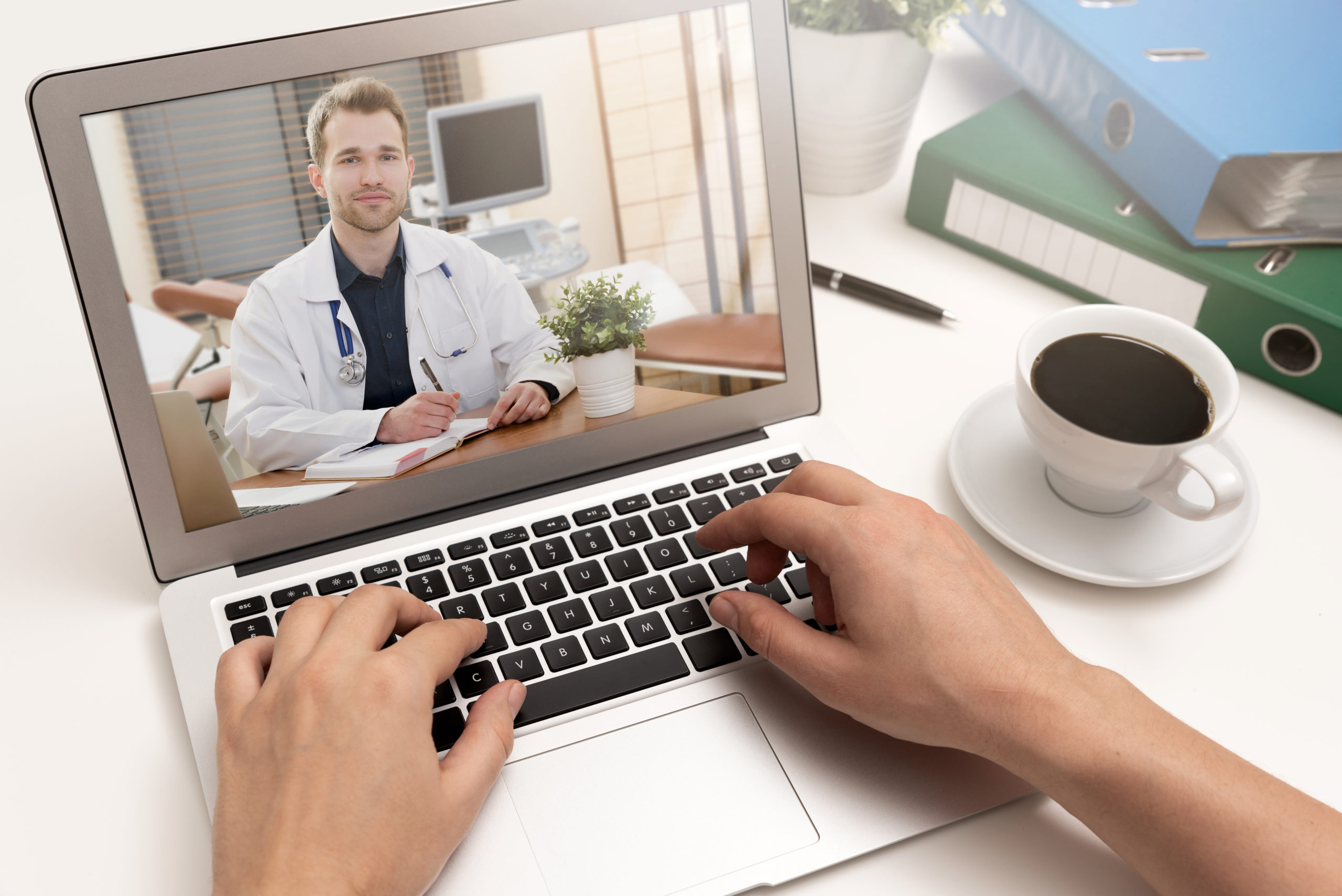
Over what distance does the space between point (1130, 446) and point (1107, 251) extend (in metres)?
0.40

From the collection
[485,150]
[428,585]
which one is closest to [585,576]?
[428,585]


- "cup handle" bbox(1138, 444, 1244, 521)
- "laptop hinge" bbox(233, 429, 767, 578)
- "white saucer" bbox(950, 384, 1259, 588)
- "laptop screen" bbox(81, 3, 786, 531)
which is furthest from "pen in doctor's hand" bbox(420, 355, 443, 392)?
"cup handle" bbox(1138, 444, 1244, 521)

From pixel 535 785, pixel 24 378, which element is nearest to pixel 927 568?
pixel 535 785

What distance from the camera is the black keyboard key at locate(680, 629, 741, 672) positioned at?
668mm

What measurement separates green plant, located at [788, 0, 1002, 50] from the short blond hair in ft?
1.75

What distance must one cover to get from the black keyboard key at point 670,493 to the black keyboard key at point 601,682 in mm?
139

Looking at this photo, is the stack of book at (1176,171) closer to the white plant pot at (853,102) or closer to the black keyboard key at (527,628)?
the white plant pot at (853,102)

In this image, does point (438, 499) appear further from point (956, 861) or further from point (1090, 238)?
point (1090, 238)

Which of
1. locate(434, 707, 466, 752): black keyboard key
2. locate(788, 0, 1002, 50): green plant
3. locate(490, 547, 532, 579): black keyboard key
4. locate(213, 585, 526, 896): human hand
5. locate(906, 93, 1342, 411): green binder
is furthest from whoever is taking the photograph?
locate(788, 0, 1002, 50): green plant

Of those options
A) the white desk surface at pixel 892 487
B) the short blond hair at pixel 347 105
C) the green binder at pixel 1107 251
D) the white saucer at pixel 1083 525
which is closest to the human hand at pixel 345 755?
the white desk surface at pixel 892 487

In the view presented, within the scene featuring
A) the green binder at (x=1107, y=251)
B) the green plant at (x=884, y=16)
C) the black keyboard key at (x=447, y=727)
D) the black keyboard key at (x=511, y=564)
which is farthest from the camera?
the green plant at (x=884, y=16)

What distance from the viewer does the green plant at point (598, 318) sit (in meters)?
0.75

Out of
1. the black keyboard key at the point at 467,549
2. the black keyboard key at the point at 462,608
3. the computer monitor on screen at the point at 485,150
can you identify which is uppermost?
the computer monitor on screen at the point at 485,150

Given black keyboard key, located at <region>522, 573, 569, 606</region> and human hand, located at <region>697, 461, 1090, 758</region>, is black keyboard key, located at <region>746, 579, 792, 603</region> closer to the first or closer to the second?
human hand, located at <region>697, 461, 1090, 758</region>
